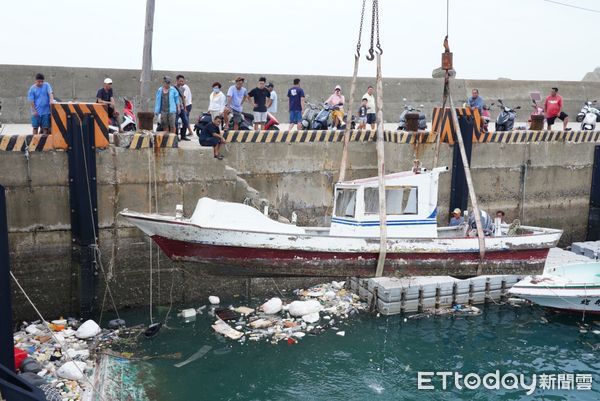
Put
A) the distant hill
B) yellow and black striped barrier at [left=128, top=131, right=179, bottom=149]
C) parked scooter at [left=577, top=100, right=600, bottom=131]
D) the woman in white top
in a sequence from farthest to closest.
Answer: the distant hill < parked scooter at [left=577, top=100, right=600, bottom=131] < the woman in white top < yellow and black striped barrier at [left=128, top=131, right=179, bottom=149]

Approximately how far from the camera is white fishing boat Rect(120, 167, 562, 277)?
10.0 meters

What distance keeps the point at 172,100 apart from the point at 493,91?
42.0 feet

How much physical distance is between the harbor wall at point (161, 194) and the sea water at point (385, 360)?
2.62 feet

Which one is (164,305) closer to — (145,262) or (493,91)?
(145,262)

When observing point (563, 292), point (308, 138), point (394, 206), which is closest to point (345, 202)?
point (394, 206)

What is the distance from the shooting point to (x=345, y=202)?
10.9 metres

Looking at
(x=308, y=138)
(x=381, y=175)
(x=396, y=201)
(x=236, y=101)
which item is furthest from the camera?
(x=236, y=101)

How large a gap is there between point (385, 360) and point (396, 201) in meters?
2.93

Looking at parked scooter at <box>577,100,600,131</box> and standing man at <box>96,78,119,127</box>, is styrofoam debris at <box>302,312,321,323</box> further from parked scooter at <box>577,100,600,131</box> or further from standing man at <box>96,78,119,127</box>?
parked scooter at <box>577,100,600,131</box>

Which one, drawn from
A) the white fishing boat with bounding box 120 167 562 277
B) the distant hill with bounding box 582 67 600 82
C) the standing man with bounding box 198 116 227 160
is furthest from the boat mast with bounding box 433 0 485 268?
the distant hill with bounding box 582 67 600 82

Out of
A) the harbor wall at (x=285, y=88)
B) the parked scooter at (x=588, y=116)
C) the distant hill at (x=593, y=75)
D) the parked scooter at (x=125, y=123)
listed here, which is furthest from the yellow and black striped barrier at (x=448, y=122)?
the distant hill at (x=593, y=75)

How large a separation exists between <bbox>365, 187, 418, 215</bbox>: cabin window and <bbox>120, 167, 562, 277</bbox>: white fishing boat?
2 centimetres

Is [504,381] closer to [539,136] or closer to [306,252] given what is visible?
[306,252]

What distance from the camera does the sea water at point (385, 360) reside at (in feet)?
33.4
